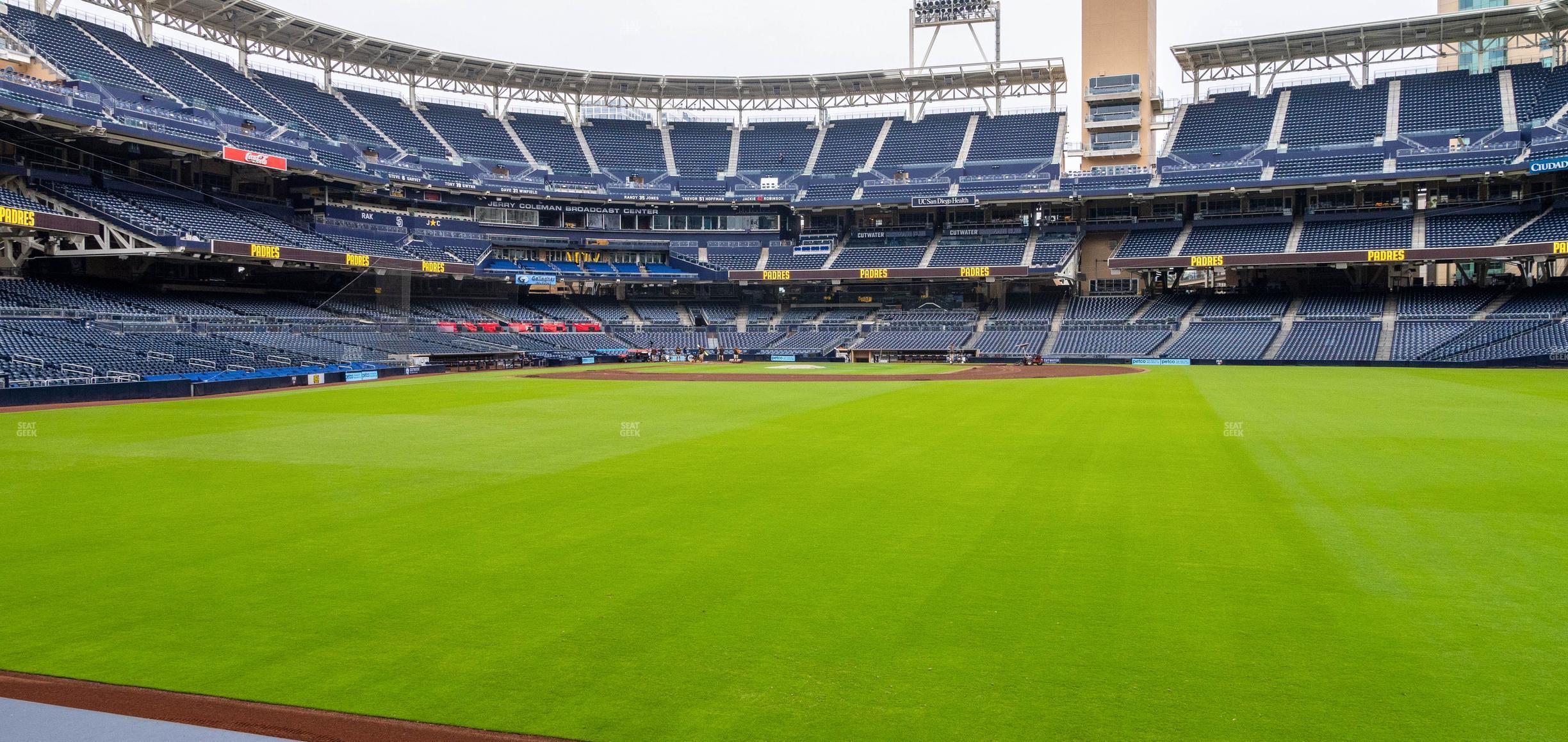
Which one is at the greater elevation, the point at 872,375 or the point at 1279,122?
the point at 1279,122

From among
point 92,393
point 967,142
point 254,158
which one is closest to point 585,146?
point 254,158

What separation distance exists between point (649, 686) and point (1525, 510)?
12.4 m

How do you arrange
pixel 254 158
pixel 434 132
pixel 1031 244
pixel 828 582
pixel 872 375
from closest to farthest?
pixel 828 582 < pixel 872 375 < pixel 254 158 < pixel 1031 244 < pixel 434 132

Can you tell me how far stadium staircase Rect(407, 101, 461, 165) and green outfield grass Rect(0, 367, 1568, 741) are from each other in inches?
2364

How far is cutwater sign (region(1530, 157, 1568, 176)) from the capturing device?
55.0 metres

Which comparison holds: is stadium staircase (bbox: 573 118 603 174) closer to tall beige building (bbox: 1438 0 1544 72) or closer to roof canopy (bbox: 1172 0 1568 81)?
roof canopy (bbox: 1172 0 1568 81)

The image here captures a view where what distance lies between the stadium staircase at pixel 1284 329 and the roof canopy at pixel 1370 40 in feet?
68.2

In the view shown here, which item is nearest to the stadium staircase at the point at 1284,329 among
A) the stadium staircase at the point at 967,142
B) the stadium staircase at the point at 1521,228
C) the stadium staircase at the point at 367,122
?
the stadium staircase at the point at 1521,228

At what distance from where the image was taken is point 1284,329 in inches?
2422

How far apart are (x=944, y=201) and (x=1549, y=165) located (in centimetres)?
3893

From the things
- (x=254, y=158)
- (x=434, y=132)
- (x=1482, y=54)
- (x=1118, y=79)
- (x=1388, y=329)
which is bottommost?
(x=1388, y=329)

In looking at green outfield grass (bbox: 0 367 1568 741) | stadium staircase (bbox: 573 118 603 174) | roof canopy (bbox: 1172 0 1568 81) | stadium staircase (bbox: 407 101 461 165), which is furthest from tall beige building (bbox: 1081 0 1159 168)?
green outfield grass (bbox: 0 367 1568 741)

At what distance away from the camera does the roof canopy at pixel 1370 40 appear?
62812 millimetres

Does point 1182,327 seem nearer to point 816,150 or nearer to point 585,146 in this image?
point 816,150
